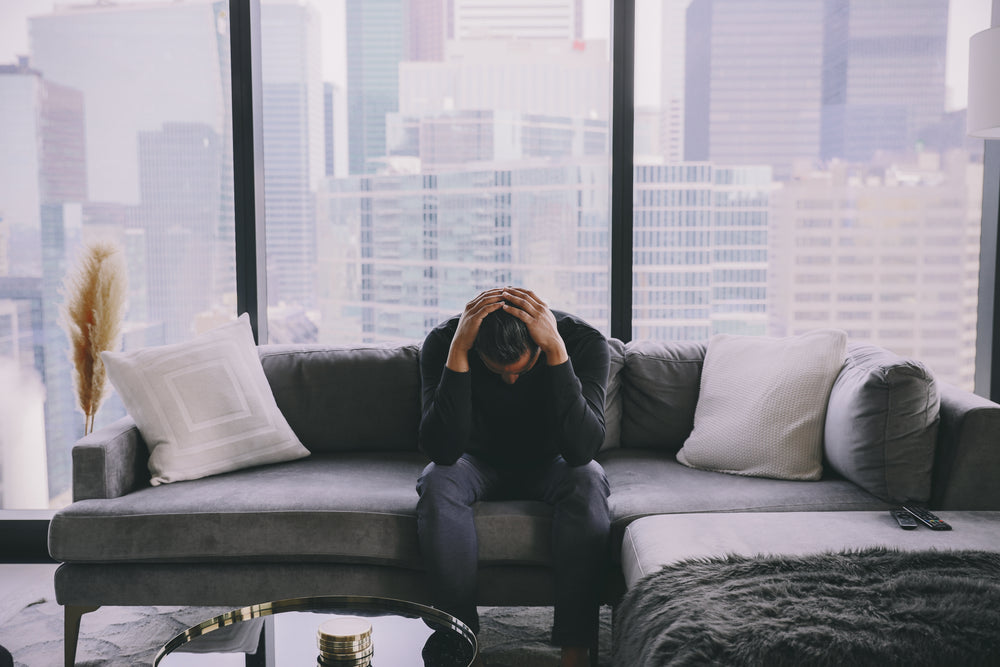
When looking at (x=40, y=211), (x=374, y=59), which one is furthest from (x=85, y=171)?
(x=374, y=59)

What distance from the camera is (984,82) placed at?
2521 mm

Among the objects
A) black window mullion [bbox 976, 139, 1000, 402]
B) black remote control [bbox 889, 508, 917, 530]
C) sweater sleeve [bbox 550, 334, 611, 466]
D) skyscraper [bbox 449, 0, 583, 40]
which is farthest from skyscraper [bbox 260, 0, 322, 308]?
black window mullion [bbox 976, 139, 1000, 402]

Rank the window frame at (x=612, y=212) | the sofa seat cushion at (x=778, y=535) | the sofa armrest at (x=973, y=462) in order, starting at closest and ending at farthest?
the sofa seat cushion at (x=778, y=535)
the sofa armrest at (x=973, y=462)
the window frame at (x=612, y=212)

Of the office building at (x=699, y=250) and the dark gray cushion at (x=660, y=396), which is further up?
the office building at (x=699, y=250)

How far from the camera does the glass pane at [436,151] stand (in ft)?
10.4

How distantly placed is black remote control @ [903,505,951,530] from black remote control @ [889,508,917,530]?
2 centimetres

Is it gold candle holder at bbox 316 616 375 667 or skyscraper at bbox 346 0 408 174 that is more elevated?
skyscraper at bbox 346 0 408 174

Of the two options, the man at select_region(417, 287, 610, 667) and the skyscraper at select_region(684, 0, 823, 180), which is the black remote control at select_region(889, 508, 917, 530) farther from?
the skyscraper at select_region(684, 0, 823, 180)

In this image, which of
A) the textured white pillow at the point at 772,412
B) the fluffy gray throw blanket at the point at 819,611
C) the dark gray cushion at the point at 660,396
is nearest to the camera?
the fluffy gray throw blanket at the point at 819,611

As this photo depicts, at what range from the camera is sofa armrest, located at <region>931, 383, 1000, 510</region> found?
2158 mm

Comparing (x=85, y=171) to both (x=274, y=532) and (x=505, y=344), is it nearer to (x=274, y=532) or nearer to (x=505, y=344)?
(x=274, y=532)

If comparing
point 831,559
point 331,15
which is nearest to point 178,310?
point 331,15

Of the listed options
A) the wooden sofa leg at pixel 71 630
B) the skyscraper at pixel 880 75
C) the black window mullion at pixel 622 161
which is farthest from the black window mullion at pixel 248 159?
the skyscraper at pixel 880 75

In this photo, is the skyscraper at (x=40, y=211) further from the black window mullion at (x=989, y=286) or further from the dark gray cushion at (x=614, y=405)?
the black window mullion at (x=989, y=286)
